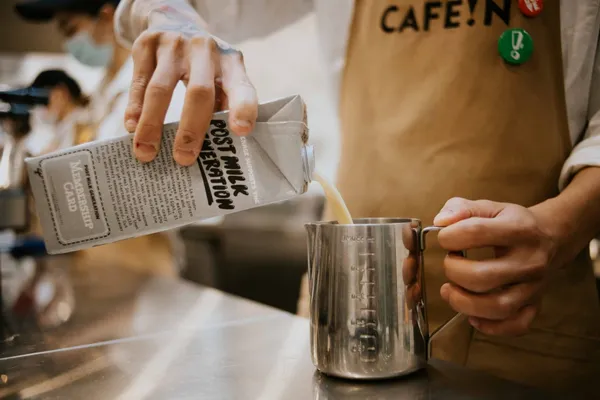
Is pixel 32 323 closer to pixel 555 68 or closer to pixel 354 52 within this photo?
pixel 354 52

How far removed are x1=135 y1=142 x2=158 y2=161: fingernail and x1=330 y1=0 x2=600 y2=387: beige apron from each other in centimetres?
45

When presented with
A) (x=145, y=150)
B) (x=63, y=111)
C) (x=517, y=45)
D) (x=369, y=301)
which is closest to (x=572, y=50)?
(x=517, y=45)

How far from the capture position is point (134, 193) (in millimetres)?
560

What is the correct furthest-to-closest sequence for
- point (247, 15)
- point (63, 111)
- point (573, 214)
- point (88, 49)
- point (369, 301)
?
point (88, 49) < point (63, 111) < point (247, 15) < point (573, 214) < point (369, 301)

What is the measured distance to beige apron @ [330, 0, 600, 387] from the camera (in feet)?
2.62

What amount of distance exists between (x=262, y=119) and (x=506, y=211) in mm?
277

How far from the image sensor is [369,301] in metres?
0.52

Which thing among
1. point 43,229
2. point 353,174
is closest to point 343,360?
point 43,229

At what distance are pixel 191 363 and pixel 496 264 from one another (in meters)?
0.36

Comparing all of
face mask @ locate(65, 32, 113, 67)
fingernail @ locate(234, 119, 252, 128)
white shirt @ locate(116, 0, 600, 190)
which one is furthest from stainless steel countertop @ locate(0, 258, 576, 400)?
face mask @ locate(65, 32, 113, 67)

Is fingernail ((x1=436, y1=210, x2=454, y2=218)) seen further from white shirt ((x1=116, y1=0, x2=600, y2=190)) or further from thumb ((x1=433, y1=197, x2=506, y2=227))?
white shirt ((x1=116, y1=0, x2=600, y2=190))

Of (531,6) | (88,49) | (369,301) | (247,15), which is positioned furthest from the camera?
(88,49)

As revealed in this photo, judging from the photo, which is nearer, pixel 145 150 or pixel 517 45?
pixel 145 150

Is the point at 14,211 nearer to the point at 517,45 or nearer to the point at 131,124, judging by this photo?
the point at 131,124
